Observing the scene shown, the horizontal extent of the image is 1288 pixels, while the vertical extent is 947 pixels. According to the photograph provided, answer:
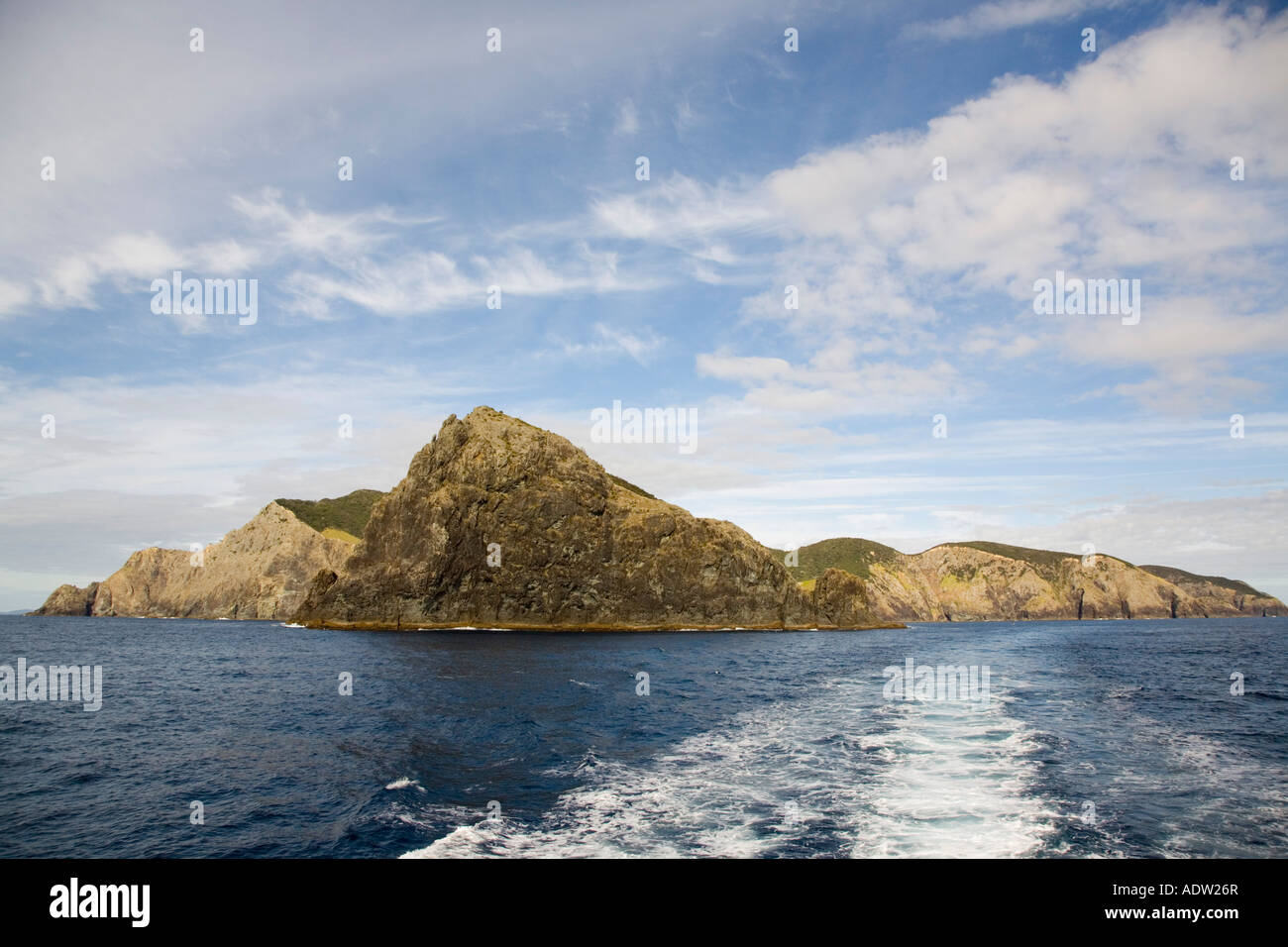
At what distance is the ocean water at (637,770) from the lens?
59.1 ft

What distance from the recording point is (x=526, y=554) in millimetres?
138125

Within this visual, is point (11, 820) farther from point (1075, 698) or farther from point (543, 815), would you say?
point (1075, 698)

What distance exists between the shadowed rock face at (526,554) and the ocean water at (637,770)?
80.5 m

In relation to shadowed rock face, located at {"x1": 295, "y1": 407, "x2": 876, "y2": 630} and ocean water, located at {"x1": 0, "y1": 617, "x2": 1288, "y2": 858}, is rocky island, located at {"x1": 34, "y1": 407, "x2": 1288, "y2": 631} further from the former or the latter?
ocean water, located at {"x1": 0, "y1": 617, "x2": 1288, "y2": 858}

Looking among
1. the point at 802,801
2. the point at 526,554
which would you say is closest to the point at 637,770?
the point at 802,801

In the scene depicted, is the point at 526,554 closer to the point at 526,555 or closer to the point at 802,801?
the point at 526,555

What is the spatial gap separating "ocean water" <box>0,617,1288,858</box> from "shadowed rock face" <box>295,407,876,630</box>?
3168 inches

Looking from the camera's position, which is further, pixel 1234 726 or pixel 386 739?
pixel 1234 726

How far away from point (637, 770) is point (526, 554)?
11502 centimetres

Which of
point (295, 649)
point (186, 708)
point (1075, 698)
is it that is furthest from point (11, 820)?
point (295, 649)

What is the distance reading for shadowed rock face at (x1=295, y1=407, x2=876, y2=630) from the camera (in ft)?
433

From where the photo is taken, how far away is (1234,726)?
33906mm
